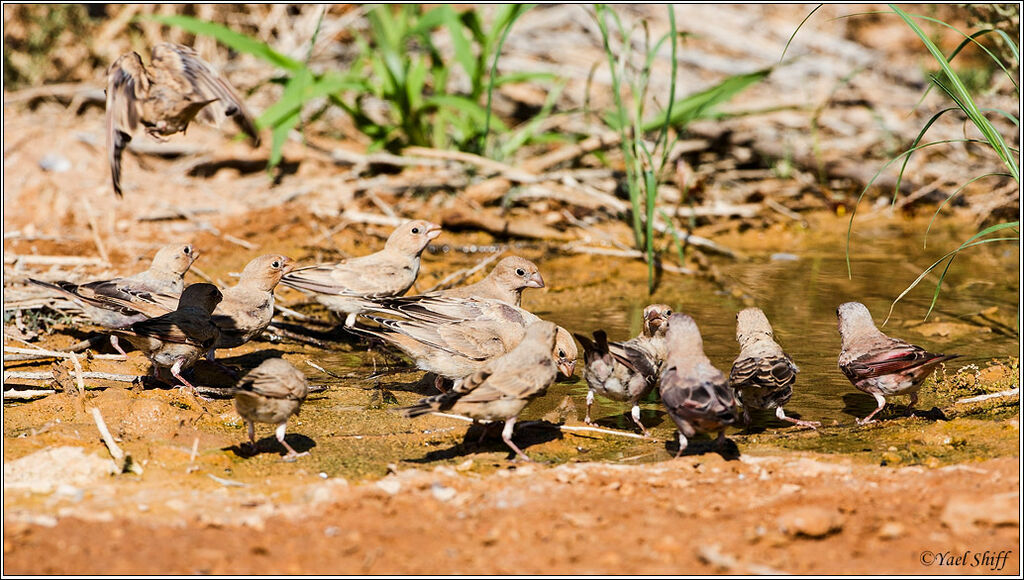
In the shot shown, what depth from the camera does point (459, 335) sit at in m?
6.45

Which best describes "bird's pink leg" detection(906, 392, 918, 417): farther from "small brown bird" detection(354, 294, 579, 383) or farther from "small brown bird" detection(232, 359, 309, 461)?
"small brown bird" detection(232, 359, 309, 461)

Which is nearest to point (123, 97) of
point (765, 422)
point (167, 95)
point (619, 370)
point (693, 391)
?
point (167, 95)

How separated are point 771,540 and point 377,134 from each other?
859 cm

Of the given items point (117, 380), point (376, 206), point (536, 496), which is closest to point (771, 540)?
point (536, 496)

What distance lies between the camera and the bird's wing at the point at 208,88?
5.93m

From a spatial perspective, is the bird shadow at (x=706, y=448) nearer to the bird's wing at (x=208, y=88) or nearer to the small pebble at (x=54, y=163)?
the bird's wing at (x=208, y=88)

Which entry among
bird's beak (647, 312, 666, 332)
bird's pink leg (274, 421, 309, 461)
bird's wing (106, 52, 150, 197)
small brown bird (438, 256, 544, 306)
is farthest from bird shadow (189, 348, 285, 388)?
bird's beak (647, 312, 666, 332)

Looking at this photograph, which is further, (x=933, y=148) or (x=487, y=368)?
(x=933, y=148)

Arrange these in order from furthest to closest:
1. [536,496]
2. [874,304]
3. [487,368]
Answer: [874,304]
[487,368]
[536,496]

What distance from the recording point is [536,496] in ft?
14.6

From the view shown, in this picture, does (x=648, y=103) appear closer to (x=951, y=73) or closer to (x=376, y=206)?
(x=376, y=206)

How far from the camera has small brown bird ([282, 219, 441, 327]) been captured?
7523mm

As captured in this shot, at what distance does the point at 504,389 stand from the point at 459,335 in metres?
1.25

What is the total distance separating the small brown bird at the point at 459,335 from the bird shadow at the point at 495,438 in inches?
22.1
